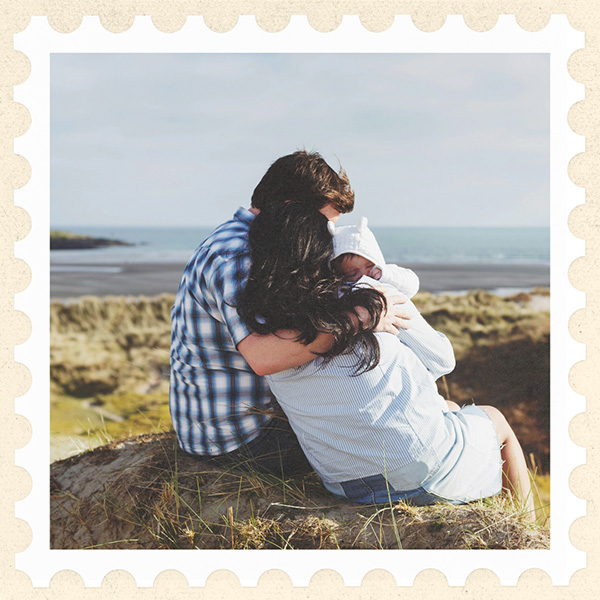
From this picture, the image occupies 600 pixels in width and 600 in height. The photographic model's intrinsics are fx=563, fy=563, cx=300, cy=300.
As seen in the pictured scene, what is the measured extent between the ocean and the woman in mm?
1510

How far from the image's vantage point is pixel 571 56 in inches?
98.7

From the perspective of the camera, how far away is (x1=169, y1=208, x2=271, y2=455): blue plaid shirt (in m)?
2.15

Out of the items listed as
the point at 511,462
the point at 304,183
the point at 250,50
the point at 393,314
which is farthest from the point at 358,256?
the point at 511,462

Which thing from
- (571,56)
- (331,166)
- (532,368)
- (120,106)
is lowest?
(532,368)

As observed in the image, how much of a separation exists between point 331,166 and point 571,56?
1198mm

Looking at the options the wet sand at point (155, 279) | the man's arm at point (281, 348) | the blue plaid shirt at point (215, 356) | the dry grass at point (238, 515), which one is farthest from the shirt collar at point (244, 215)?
the wet sand at point (155, 279)

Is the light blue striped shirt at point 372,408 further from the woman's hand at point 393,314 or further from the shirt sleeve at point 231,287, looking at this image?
the shirt sleeve at point 231,287

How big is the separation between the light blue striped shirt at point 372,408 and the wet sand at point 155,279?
5.46m

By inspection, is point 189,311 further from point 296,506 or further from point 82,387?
point 82,387

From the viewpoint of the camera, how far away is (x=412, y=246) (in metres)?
13.0

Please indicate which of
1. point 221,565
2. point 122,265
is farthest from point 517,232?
point 122,265

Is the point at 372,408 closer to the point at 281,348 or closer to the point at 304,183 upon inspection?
the point at 281,348

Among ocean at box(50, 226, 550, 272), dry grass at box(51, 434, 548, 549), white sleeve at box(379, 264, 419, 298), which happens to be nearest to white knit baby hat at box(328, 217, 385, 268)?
white sleeve at box(379, 264, 419, 298)

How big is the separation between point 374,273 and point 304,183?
18.2 inches
